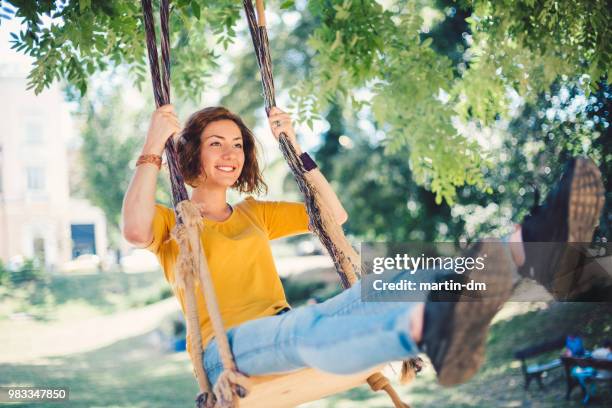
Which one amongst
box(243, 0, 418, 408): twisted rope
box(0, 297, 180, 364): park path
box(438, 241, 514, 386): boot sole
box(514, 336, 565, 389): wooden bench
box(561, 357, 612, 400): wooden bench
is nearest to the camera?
box(438, 241, 514, 386): boot sole

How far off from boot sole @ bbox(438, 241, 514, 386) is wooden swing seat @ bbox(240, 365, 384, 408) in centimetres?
28

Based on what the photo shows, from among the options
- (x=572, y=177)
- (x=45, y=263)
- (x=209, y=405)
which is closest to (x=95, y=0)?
(x=209, y=405)

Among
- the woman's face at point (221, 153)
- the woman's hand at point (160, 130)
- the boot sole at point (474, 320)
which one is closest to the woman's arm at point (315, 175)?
the woman's face at point (221, 153)

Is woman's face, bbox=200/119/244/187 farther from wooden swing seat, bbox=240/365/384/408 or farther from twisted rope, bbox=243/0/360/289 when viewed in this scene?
wooden swing seat, bbox=240/365/384/408

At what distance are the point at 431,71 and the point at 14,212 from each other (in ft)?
29.1

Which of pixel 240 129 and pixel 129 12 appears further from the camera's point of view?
pixel 129 12

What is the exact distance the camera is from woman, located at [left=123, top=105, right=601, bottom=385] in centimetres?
121

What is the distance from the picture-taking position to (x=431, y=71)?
123 inches

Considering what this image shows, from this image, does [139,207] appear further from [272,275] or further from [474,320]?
[474,320]

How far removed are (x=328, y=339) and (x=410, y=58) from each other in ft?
6.83

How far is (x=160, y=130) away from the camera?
175 centimetres

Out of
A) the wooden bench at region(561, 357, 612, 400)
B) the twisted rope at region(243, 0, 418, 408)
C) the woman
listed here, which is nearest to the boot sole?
the woman

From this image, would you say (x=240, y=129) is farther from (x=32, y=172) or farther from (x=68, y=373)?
(x=32, y=172)

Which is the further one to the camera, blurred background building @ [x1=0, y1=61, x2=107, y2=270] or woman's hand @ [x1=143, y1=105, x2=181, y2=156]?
blurred background building @ [x1=0, y1=61, x2=107, y2=270]
